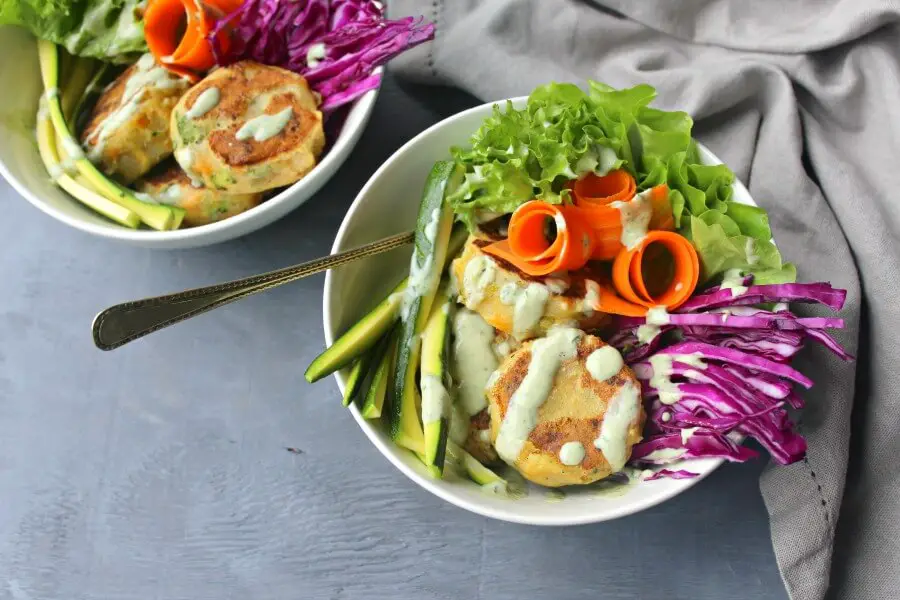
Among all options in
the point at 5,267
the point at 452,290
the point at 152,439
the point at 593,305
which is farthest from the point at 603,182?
the point at 5,267

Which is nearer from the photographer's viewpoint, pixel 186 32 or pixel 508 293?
pixel 508 293

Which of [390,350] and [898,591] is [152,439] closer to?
[390,350]

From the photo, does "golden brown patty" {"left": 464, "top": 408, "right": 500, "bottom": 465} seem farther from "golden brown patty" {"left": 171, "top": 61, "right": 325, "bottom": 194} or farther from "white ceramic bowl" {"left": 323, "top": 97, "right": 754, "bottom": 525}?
"golden brown patty" {"left": 171, "top": 61, "right": 325, "bottom": 194}

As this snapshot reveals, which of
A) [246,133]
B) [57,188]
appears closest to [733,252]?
[246,133]

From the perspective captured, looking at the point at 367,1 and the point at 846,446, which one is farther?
the point at 367,1

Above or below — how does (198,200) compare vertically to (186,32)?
below

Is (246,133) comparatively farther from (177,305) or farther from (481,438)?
(481,438)

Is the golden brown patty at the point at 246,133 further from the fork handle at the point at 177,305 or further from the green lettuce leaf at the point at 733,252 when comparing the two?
the green lettuce leaf at the point at 733,252
